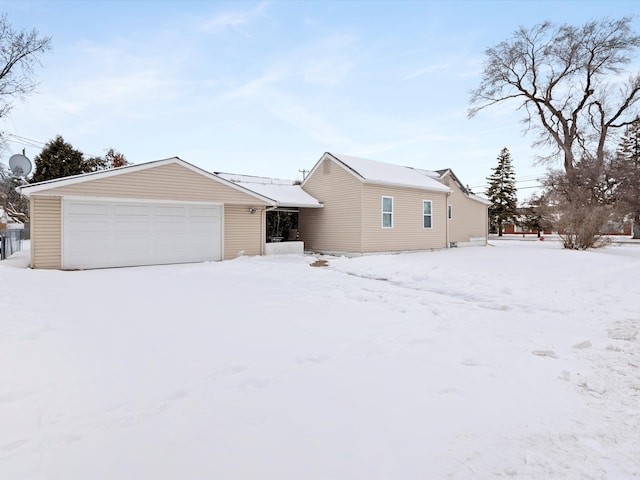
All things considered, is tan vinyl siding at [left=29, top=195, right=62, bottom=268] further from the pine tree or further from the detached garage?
the pine tree

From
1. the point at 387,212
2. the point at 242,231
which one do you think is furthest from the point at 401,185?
the point at 242,231

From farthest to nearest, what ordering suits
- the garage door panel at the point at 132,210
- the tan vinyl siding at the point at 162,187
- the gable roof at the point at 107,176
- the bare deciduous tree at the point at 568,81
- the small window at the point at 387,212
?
the bare deciduous tree at the point at 568,81, the small window at the point at 387,212, the garage door panel at the point at 132,210, the tan vinyl siding at the point at 162,187, the gable roof at the point at 107,176

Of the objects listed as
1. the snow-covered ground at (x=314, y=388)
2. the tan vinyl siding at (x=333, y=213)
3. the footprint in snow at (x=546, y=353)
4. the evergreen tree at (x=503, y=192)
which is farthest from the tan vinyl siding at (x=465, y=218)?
the evergreen tree at (x=503, y=192)

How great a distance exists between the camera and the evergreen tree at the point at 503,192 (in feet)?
129

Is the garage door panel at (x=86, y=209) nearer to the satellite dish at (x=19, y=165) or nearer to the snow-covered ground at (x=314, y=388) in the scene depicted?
the snow-covered ground at (x=314, y=388)

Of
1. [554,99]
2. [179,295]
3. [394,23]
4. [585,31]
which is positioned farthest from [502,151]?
[179,295]

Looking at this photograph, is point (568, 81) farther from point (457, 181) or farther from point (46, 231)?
point (46, 231)

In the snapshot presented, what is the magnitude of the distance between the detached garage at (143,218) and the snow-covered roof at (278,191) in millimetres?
1477

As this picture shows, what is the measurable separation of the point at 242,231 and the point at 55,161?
19.9 metres

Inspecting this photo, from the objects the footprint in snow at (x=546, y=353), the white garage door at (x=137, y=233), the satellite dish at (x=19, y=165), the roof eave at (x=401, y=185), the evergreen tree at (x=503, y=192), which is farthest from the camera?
the evergreen tree at (x=503, y=192)

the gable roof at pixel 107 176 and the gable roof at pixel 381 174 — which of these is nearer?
the gable roof at pixel 107 176

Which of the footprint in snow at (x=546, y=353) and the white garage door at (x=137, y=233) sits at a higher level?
the white garage door at (x=137, y=233)

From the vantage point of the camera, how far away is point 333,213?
16.1m

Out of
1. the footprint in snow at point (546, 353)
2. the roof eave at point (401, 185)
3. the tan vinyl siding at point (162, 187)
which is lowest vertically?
the footprint in snow at point (546, 353)
